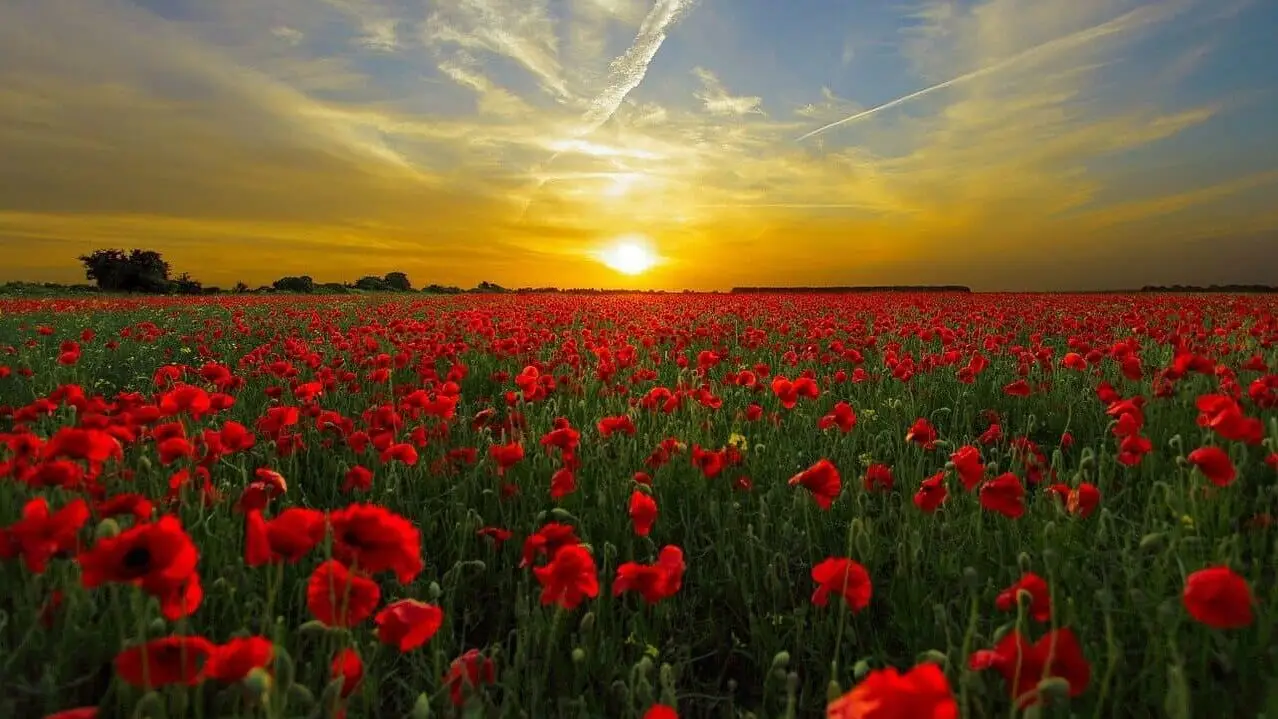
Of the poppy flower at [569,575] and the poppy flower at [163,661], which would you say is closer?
the poppy flower at [163,661]

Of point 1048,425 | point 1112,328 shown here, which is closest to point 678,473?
point 1048,425

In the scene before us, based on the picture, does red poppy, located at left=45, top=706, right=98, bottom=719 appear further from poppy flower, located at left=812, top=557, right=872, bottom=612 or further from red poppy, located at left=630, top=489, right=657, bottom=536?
poppy flower, located at left=812, top=557, right=872, bottom=612

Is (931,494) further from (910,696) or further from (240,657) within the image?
(240,657)

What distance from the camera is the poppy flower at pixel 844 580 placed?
1.79 meters

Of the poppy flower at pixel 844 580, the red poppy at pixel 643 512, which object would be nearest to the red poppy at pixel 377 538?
the red poppy at pixel 643 512

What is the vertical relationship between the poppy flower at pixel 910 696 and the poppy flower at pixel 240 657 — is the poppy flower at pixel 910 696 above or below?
above

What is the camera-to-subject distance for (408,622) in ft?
5.20

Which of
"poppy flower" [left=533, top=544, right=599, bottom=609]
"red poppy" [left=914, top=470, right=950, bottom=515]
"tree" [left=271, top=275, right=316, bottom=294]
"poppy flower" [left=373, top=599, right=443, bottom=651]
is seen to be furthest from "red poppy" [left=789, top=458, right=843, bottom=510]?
"tree" [left=271, top=275, right=316, bottom=294]

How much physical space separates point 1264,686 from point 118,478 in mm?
4112

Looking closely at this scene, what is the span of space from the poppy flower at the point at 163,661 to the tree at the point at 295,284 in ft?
143

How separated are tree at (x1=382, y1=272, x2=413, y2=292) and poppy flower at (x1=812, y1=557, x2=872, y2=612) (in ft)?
162

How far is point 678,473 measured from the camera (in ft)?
12.3

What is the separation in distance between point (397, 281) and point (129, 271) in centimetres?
1502

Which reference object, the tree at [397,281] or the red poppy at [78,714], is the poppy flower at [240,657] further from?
the tree at [397,281]
